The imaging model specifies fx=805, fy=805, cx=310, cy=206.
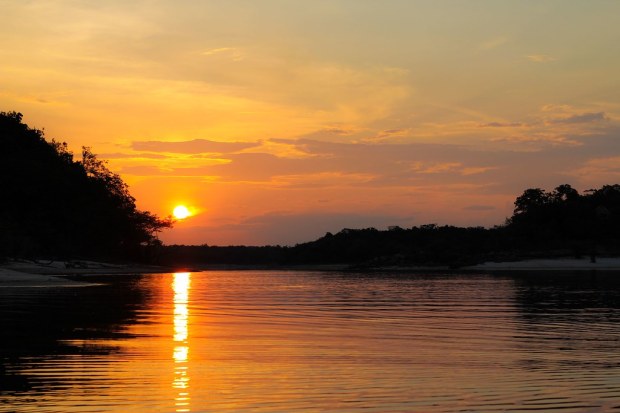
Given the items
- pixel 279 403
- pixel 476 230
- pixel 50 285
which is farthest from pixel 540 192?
pixel 279 403

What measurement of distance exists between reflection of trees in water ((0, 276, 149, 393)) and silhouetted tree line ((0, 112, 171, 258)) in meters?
37.4

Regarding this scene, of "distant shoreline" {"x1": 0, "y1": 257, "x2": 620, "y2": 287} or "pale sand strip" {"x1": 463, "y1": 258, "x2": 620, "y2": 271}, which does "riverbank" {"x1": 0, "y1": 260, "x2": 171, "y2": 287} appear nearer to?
"distant shoreline" {"x1": 0, "y1": 257, "x2": 620, "y2": 287}

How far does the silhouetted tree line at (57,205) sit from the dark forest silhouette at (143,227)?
146 millimetres

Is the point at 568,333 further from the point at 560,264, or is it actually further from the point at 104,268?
the point at 560,264

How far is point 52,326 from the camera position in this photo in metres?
24.3

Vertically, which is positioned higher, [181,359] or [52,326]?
[52,326]

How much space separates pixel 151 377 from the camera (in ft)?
49.0

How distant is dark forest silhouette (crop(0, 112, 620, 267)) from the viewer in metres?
96.1

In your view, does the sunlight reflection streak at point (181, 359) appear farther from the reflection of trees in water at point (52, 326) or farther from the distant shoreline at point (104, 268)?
the distant shoreline at point (104, 268)

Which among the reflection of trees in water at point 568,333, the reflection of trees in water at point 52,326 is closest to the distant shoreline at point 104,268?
the reflection of trees in water at point 52,326

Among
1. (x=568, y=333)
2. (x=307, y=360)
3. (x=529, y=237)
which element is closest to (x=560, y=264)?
(x=529, y=237)

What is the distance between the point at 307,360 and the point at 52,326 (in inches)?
404

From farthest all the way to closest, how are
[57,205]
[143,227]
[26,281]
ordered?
1. [143,227]
2. [57,205]
3. [26,281]

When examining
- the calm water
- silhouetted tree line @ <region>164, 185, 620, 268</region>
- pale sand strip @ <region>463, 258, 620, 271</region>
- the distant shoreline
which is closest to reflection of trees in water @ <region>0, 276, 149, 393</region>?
the calm water
